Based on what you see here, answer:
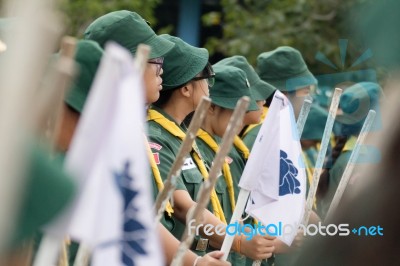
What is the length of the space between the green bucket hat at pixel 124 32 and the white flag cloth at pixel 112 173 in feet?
5.56

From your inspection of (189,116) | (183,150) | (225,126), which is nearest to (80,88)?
(183,150)

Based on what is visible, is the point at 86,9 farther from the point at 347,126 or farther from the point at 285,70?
the point at 347,126

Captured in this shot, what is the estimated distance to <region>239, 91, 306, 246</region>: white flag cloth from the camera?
459 cm

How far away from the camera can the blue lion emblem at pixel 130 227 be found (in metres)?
3.01

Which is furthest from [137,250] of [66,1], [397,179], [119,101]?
[66,1]

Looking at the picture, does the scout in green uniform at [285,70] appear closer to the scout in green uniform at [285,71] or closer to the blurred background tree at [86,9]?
the scout in green uniform at [285,71]

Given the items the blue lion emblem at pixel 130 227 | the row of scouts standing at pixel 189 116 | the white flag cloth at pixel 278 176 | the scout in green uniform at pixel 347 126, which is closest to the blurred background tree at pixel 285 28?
the scout in green uniform at pixel 347 126

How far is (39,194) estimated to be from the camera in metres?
2.80

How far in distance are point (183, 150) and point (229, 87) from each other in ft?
7.43

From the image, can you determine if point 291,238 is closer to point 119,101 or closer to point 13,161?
point 119,101

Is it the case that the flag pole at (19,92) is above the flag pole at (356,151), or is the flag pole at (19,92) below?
above

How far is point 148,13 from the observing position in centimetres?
1041

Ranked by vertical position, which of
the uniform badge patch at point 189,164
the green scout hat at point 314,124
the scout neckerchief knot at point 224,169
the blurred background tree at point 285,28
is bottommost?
the blurred background tree at point 285,28

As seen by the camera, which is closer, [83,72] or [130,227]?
[130,227]
